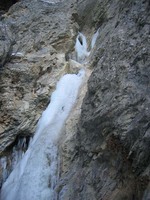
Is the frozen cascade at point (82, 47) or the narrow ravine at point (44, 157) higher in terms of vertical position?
the frozen cascade at point (82, 47)

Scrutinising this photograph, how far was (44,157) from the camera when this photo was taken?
7.41m

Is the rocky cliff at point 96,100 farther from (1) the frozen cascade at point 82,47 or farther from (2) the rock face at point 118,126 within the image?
(1) the frozen cascade at point 82,47

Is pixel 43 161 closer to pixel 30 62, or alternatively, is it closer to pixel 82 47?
pixel 30 62

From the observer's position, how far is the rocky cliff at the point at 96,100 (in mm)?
5441

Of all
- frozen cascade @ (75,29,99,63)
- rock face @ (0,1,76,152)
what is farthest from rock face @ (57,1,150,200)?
frozen cascade @ (75,29,99,63)

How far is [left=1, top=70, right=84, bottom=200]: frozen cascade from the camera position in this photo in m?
6.94

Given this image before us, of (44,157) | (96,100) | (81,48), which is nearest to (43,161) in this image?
(44,157)

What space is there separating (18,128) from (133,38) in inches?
141

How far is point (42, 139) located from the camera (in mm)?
7797

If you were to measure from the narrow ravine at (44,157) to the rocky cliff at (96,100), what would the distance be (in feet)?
0.79

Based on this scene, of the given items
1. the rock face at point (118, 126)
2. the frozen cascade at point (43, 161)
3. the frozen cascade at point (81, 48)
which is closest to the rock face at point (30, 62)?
the frozen cascade at point (81, 48)

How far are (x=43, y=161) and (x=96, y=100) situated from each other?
72.3 inches

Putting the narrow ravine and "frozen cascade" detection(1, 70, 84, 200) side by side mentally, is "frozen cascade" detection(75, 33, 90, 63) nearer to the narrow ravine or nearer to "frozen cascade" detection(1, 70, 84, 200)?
the narrow ravine

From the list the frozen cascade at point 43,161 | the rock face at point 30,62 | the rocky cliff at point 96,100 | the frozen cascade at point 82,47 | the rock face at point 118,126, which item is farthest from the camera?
the frozen cascade at point 82,47
